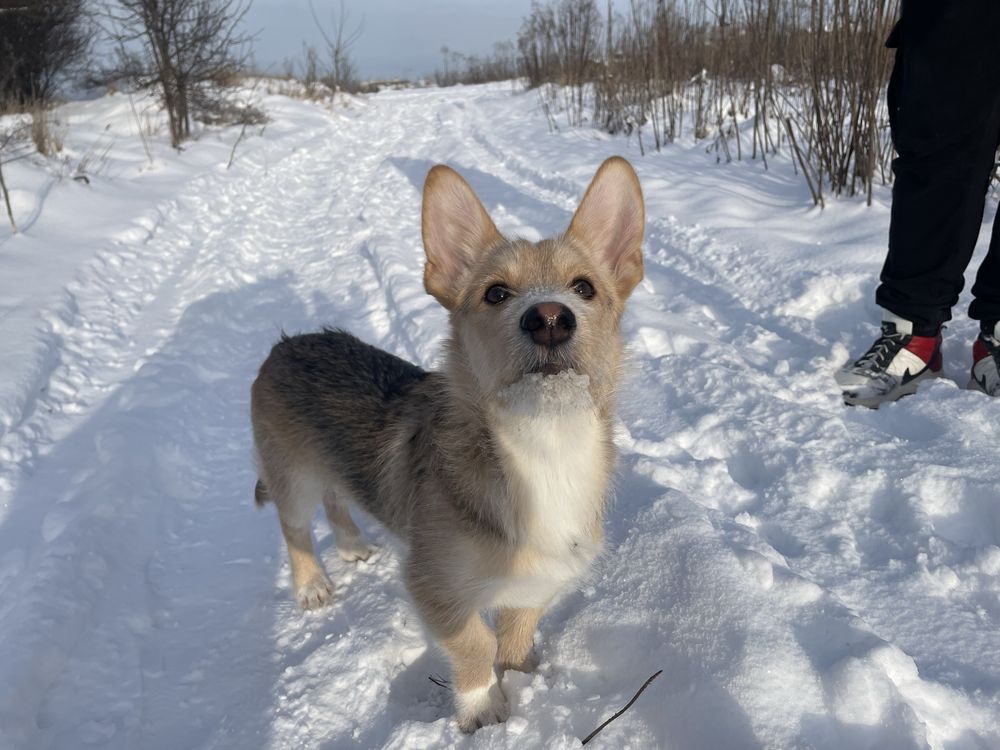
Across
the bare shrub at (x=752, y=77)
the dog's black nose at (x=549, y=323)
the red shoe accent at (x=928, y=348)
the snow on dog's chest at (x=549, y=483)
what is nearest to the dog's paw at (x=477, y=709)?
the snow on dog's chest at (x=549, y=483)

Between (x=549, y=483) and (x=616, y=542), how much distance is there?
0.69 m

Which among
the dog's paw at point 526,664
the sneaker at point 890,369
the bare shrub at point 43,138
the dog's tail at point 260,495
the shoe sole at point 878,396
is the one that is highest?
the bare shrub at point 43,138

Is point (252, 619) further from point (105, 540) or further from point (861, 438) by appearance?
point (861, 438)

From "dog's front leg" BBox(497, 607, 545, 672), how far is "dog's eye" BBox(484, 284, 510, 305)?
1029mm

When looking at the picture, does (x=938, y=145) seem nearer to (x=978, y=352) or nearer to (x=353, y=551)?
(x=978, y=352)

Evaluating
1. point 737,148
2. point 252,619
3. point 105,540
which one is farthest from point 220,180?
point 252,619

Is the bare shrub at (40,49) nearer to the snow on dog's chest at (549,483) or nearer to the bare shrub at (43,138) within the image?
the bare shrub at (43,138)

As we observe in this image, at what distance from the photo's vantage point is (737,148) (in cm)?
834

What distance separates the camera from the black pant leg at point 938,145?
9.50 feet

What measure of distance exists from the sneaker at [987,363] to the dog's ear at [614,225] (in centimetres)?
206

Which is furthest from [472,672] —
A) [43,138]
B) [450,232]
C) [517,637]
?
[43,138]

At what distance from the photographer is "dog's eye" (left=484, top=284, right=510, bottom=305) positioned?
2008mm

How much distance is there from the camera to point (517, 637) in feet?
7.19

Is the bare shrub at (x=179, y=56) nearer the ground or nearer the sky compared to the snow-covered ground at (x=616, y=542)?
nearer the sky
